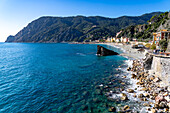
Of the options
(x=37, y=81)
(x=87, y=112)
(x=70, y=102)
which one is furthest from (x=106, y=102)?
(x=37, y=81)

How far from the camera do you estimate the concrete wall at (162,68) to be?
22.3 meters

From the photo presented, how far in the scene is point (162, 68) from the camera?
24.3m

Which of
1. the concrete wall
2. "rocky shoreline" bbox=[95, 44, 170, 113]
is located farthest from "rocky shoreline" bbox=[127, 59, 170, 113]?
the concrete wall

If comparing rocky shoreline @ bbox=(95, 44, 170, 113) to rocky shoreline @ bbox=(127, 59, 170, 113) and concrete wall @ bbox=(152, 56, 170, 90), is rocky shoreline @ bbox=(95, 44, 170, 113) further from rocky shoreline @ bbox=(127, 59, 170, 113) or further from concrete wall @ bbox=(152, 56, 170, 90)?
concrete wall @ bbox=(152, 56, 170, 90)

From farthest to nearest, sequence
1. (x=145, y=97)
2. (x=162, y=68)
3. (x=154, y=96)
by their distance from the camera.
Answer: (x=162, y=68) → (x=145, y=97) → (x=154, y=96)

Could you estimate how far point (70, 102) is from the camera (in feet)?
58.2

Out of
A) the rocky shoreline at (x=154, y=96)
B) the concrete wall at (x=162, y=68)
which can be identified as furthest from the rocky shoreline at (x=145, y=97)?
the concrete wall at (x=162, y=68)

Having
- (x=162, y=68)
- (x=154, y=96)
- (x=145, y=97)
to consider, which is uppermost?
(x=162, y=68)

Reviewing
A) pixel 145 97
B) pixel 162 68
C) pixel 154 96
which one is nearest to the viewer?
pixel 154 96

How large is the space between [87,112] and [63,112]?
3382 millimetres

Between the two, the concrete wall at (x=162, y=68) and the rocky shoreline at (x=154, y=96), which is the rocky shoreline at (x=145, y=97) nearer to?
the rocky shoreline at (x=154, y=96)

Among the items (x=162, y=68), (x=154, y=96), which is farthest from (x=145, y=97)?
(x=162, y=68)

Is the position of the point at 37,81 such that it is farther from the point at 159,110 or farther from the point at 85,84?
the point at 159,110

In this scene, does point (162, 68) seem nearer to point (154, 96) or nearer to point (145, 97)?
point (154, 96)
